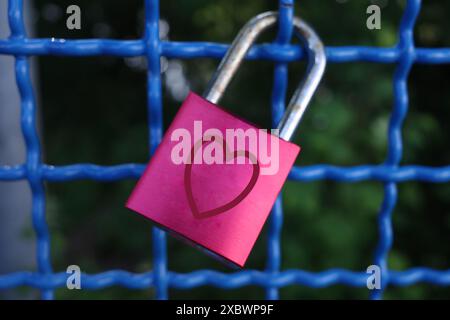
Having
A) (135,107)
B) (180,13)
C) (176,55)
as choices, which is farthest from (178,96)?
(176,55)

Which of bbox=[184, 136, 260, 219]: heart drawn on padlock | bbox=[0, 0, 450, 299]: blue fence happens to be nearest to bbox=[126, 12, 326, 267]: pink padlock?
bbox=[184, 136, 260, 219]: heart drawn on padlock

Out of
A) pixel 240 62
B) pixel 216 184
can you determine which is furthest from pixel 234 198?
pixel 240 62

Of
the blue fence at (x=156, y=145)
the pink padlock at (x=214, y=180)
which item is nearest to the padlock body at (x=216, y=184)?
the pink padlock at (x=214, y=180)

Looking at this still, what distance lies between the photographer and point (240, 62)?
2.53ft

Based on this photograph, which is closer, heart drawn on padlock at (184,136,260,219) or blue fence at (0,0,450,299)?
heart drawn on padlock at (184,136,260,219)

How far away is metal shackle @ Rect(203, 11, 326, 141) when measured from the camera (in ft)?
2.47

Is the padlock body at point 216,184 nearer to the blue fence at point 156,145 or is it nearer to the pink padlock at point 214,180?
the pink padlock at point 214,180

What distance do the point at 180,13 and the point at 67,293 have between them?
3.10ft

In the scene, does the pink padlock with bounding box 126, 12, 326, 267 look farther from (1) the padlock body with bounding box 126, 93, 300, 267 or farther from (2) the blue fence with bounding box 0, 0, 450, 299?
(2) the blue fence with bounding box 0, 0, 450, 299

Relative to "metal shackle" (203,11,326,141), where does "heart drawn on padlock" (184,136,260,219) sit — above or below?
below

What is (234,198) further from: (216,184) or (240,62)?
(240,62)

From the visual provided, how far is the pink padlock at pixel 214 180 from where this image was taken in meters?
0.71

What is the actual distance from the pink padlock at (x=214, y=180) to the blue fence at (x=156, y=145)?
5.8 inches
